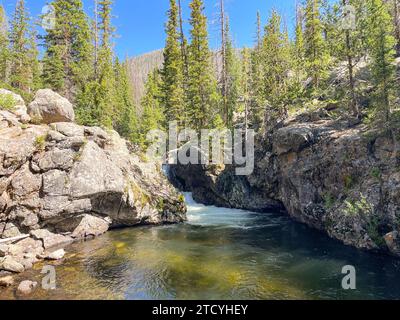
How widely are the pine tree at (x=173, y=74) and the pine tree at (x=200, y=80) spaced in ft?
5.40

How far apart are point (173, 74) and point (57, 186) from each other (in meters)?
27.9

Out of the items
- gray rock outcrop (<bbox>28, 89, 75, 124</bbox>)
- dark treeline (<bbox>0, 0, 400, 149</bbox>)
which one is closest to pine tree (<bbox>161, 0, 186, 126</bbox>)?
dark treeline (<bbox>0, 0, 400, 149</bbox>)

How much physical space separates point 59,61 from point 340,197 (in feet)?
107

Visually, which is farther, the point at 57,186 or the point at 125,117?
the point at 125,117

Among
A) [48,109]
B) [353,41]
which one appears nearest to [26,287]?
[48,109]

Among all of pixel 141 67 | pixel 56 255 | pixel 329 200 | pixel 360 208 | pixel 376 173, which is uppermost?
pixel 141 67

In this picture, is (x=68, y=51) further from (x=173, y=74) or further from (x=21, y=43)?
(x=173, y=74)

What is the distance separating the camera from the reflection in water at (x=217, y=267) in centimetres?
1384

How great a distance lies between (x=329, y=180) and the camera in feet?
75.6

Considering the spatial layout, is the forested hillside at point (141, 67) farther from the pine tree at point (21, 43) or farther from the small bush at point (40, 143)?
the small bush at point (40, 143)

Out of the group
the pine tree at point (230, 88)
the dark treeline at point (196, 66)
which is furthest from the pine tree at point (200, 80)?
the pine tree at point (230, 88)

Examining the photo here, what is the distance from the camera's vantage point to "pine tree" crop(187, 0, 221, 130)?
128ft

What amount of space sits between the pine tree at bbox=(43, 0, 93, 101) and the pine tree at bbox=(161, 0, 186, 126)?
1124cm

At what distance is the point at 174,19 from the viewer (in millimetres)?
46281
